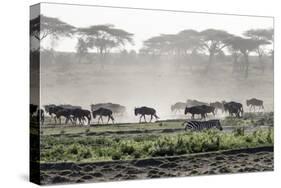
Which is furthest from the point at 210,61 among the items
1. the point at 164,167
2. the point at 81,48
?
the point at 81,48

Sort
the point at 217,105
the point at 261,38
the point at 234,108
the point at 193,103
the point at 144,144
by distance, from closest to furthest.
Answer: the point at 144,144 < the point at 193,103 < the point at 217,105 < the point at 234,108 < the point at 261,38

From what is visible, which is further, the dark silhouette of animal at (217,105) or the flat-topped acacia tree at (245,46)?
the flat-topped acacia tree at (245,46)

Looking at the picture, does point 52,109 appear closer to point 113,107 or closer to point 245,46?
point 113,107

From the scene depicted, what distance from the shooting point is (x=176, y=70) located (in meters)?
11.7

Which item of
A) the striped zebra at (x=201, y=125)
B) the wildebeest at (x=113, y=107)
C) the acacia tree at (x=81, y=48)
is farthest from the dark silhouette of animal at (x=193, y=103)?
the acacia tree at (x=81, y=48)

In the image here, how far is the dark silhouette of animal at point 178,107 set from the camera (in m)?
11.6

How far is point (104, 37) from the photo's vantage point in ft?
36.4

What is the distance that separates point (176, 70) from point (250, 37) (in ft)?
5.45

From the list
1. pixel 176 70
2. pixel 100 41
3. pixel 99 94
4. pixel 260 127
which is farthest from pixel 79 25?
pixel 260 127

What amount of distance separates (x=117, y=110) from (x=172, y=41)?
Result: 1.55m

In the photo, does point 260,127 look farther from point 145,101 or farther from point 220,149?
point 145,101

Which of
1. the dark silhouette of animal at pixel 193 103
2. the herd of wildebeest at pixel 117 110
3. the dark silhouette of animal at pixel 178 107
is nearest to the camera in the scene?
the herd of wildebeest at pixel 117 110

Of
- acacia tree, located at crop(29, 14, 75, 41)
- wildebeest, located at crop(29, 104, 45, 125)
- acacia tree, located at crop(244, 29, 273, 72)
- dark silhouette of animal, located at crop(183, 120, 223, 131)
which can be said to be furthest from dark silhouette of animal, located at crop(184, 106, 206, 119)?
wildebeest, located at crop(29, 104, 45, 125)

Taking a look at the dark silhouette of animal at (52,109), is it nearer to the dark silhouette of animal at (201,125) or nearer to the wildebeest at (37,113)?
the wildebeest at (37,113)
